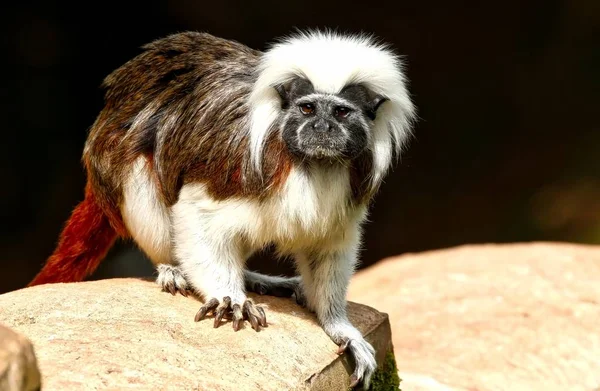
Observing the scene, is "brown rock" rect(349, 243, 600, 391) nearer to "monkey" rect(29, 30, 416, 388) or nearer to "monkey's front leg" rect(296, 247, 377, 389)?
"monkey's front leg" rect(296, 247, 377, 389)

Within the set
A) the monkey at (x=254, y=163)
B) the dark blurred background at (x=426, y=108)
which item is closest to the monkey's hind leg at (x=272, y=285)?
the monkey at (x=254, y=163)

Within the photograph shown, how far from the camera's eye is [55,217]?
1054 centimetres

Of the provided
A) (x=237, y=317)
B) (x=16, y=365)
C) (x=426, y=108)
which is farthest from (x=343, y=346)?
(x=426, y=108)

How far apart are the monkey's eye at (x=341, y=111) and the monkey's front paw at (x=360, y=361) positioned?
1.14 metres

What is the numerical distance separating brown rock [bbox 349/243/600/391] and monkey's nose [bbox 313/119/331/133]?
1.67 meters

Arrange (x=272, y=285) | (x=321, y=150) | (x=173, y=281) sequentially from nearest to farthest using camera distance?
(x=321, y=150) < (x=173, y=281) < (x=272, y=285)

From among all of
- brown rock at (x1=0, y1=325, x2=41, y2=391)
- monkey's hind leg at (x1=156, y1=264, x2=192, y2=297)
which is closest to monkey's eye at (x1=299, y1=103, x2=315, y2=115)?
monkey's hind leg at (x1=156, y1=264, x2=192, y2=297)

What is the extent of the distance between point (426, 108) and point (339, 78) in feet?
22.8

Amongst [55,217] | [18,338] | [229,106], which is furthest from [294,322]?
[55,217]

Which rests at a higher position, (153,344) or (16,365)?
(16,365)

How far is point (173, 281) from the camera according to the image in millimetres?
4676

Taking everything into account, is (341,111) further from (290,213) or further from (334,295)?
(334,295)

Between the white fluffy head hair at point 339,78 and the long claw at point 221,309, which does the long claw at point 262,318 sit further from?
the white fluffy head hair at point 339,78

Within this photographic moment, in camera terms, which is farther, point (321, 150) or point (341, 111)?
point (341, 111)
